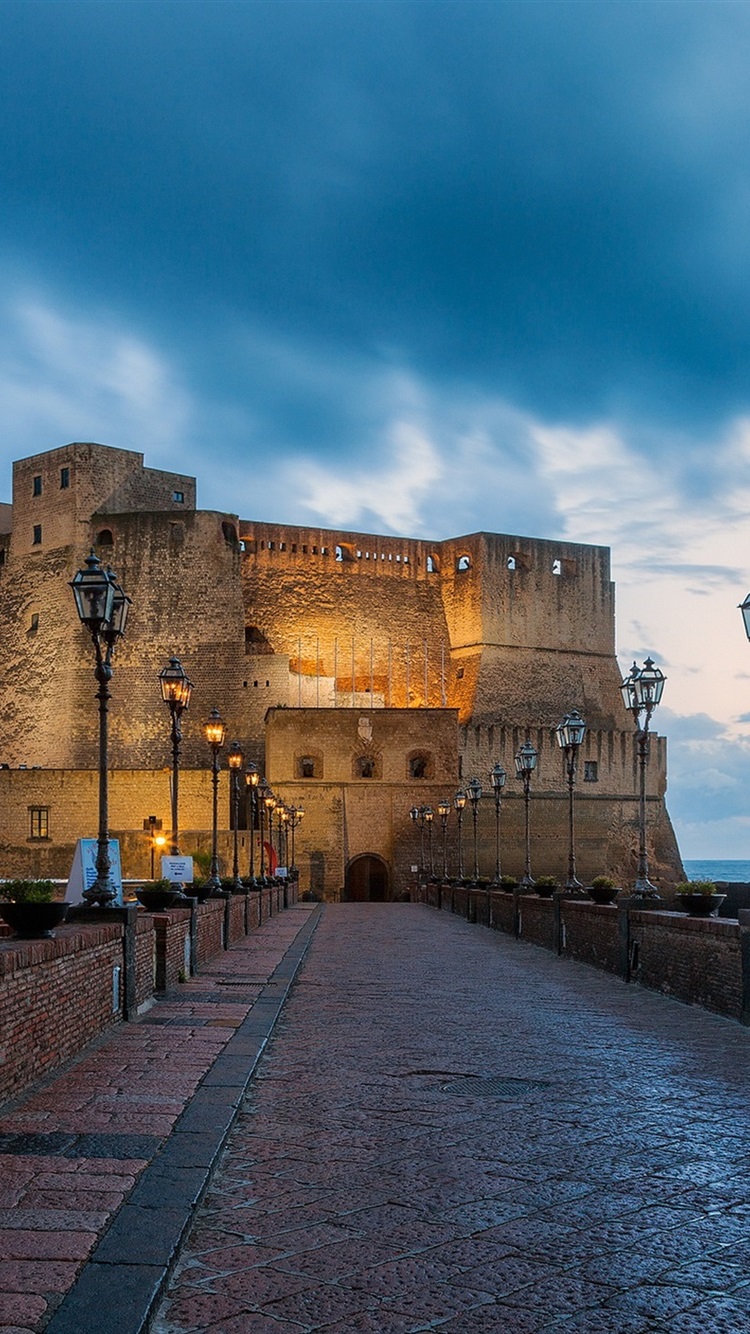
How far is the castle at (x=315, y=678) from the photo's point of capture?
1973 inches

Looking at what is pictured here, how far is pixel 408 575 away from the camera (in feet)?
202

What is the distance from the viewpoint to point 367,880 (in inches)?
2061

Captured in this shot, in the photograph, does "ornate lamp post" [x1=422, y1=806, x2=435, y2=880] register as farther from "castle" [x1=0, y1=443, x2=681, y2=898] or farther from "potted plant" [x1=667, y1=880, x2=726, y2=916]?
"potted plant" [x1=667, y1=880, x2=726, y2=916]

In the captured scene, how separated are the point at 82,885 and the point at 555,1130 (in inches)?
328

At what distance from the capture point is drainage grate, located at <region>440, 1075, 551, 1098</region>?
22.1ft

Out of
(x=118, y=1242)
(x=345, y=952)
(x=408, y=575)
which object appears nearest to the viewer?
(x=118, y=1242)

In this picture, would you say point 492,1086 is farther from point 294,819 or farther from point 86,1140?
point 294,819

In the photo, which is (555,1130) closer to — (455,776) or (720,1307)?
(720,1307)

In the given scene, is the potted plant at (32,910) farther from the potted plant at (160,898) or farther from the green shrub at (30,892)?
the potted plant at (160,898)

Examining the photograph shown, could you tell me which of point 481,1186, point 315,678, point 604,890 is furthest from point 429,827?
point 481,1186

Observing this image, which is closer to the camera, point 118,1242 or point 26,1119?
point 118,1242

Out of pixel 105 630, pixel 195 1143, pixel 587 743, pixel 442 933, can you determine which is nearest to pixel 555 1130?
pixel 195 1143

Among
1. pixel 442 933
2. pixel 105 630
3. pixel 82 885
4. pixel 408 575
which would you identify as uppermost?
pixel 408 575

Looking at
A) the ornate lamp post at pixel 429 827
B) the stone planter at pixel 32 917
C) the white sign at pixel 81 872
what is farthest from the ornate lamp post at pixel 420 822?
the stone planter at pixel 32 917
